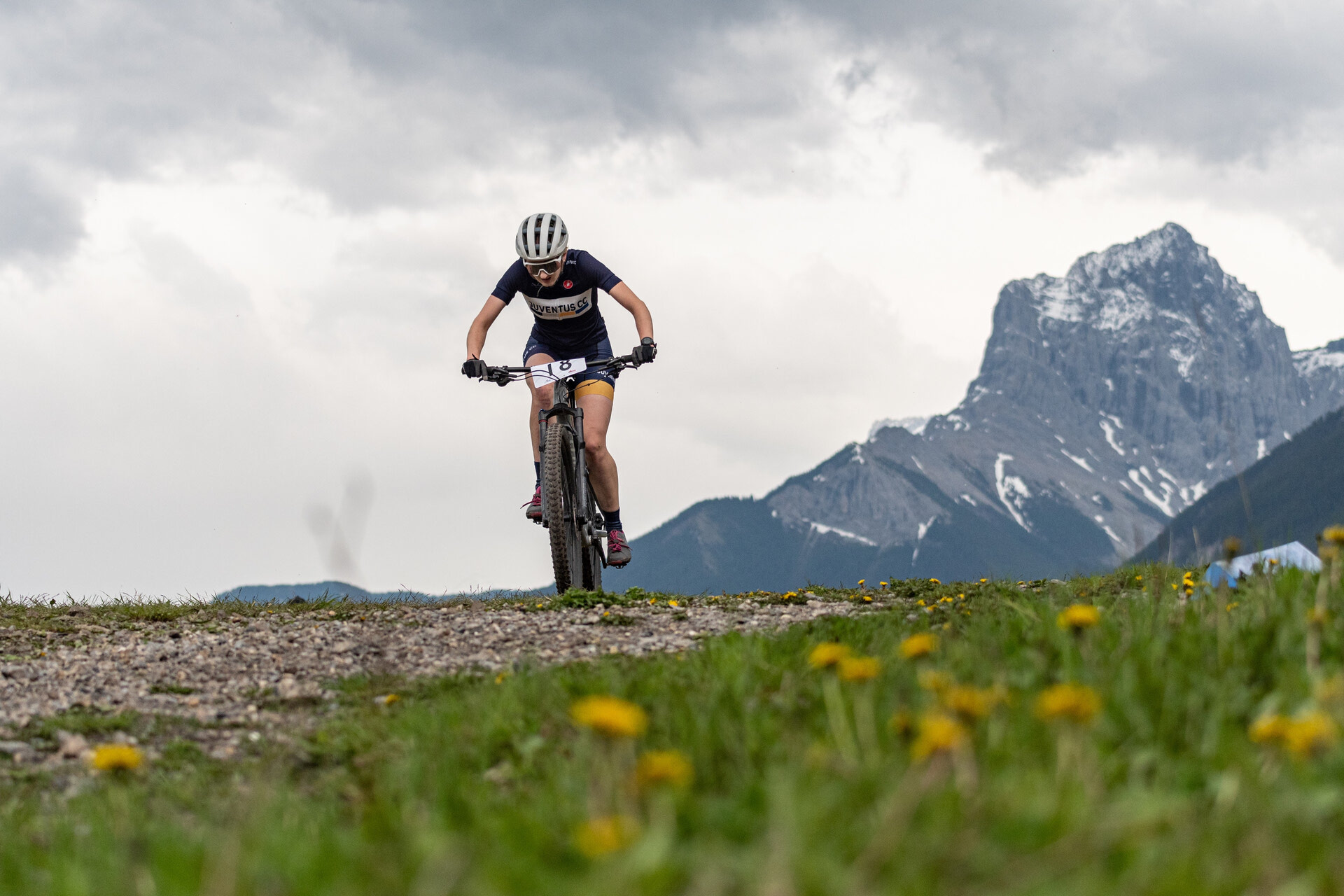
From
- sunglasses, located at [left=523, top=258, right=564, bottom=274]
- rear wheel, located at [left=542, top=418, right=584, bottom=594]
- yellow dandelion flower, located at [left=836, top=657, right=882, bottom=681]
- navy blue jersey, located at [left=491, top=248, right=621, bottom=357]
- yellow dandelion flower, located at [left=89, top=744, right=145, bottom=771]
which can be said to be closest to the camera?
yellow dandelion flower, located at [left=836, top=657, right=882, bottom=681]

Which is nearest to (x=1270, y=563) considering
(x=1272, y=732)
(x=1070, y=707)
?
(x=1272, y=732)

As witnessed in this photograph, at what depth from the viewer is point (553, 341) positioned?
42.2 ft

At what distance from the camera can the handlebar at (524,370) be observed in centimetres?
1205

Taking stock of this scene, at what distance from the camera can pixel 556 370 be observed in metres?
12.1

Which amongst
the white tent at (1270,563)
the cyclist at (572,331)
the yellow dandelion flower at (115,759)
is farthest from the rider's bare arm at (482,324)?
the yellow dandelion flower at (115,759)

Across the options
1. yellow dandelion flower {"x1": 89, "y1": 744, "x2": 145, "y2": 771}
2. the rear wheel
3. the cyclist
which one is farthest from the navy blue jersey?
yellow dandelion flower {"x1": 89, "y1": 744, "x2": 145, "y2": 771}

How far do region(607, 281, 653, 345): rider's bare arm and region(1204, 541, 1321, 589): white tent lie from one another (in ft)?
20.0

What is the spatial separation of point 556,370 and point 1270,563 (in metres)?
7.55

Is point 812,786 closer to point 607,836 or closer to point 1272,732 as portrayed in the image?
point 607,836

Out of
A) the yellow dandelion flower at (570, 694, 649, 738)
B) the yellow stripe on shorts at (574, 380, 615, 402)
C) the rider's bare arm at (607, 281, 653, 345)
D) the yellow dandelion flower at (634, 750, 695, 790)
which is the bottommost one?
the yellow dandelion flower at (634, 750, 695, 790)

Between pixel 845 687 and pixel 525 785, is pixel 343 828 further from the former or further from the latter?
pixel 845 687

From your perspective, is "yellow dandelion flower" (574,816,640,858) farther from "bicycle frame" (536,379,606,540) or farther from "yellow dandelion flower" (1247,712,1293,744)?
"bicycle frame" (536,379,606,540)

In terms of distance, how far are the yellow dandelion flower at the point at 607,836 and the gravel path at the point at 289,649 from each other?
4.54m

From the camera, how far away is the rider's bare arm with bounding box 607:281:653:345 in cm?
1206
